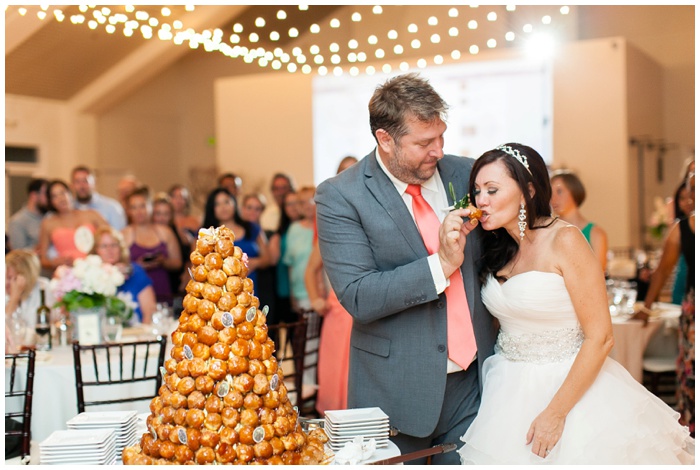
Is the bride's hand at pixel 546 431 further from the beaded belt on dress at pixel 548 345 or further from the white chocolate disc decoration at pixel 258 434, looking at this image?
the white chocolate disc decoration at pixel 258 434

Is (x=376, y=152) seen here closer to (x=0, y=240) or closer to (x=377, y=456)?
(x=377, y=456)

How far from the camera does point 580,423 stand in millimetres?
2346

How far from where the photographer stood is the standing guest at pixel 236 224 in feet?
21.2

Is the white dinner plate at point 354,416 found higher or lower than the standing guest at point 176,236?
lower

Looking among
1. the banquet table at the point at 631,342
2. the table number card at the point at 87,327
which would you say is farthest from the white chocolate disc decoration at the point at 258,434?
the banquet table at the point at 631,342

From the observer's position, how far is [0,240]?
79.6 inches

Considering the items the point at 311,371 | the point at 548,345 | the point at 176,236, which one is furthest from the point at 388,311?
the point at 176,236

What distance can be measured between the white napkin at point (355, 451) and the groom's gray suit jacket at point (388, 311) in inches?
14.2

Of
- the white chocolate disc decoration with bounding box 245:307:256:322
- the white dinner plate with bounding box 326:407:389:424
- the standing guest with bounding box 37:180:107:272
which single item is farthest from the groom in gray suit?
the standing guest with bounding box 37:180:107:272

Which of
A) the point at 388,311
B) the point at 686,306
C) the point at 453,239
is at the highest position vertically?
the point at 453,239

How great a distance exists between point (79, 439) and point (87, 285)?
7.67ft

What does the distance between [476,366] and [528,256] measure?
0.42 metres

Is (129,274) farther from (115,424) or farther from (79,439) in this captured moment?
(79,439)

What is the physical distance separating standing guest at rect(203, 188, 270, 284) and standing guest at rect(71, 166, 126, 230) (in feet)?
6.35
